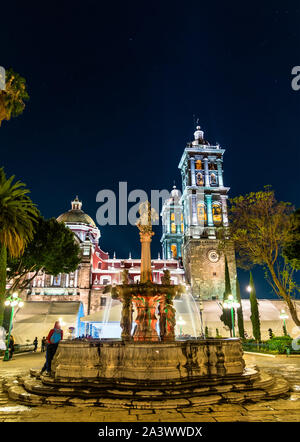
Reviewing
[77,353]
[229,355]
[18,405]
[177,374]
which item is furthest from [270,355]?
[18,405]

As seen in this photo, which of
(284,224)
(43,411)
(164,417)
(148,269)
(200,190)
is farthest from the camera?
(200,190)

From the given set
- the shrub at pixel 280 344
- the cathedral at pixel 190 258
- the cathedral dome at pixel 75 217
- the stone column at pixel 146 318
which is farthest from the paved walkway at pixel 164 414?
the cathedral dome at pixel 75 217

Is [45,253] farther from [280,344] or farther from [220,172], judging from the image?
[220,172]

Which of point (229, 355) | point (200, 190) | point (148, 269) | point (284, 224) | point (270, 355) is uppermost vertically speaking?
point (200, 190)

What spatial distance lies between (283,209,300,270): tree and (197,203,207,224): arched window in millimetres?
25754

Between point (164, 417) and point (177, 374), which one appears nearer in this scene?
point (164, 417)

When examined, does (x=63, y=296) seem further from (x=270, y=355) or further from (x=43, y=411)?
(x=43, y=411)

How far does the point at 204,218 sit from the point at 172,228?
44.1 ft

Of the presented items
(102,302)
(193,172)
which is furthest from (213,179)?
(102,302)

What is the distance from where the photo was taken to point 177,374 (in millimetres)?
6508

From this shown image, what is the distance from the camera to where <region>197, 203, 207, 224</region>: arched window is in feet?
147

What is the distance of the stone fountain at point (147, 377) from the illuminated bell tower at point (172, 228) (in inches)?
1869
